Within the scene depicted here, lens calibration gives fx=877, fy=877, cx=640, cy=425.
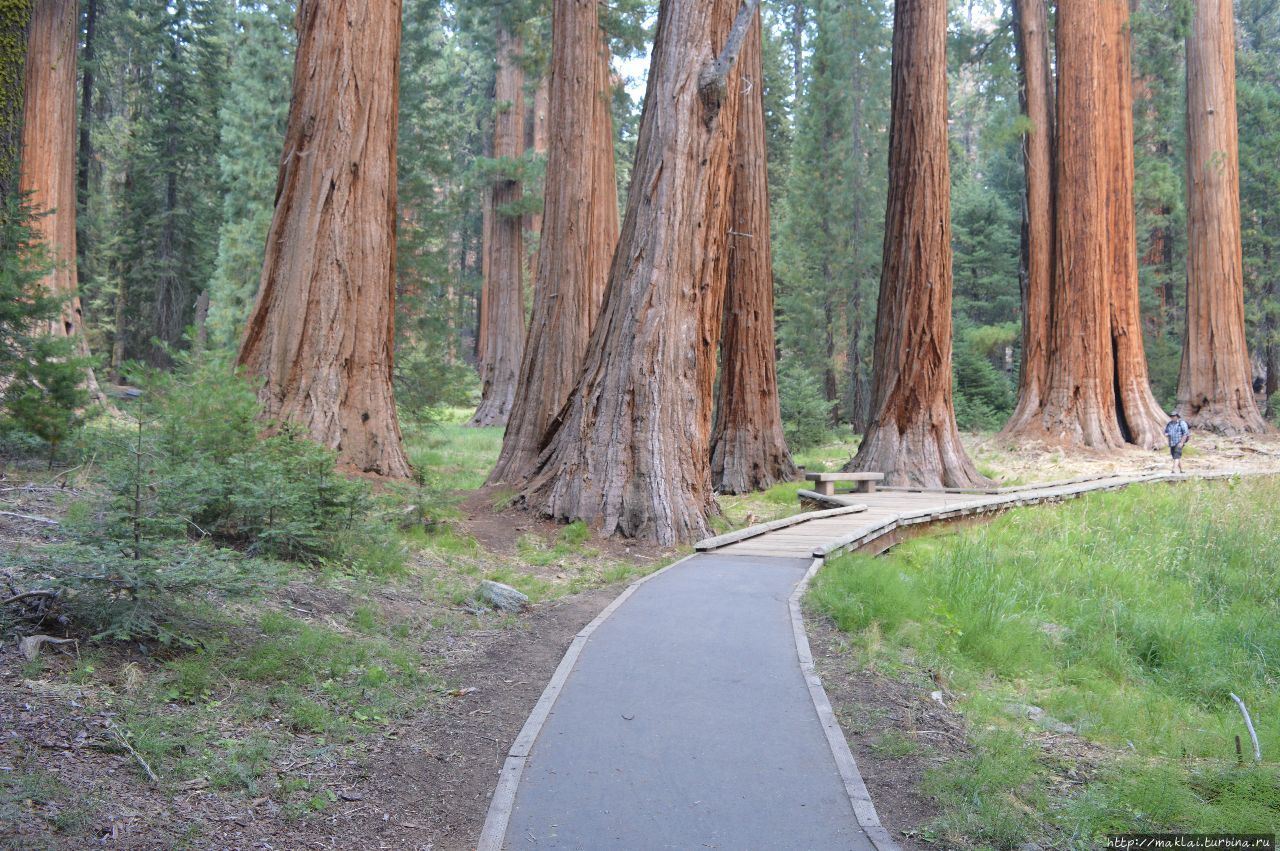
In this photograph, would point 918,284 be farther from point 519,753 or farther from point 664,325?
point 519,753

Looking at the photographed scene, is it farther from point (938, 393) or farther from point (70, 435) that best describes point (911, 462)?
point (70, 435)

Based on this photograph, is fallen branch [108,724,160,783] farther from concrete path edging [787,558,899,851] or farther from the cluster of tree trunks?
the cluster of tree trunks

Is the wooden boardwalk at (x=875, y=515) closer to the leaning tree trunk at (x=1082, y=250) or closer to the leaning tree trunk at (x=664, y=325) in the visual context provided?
the leaning tree trunk at (x=664, y=325)

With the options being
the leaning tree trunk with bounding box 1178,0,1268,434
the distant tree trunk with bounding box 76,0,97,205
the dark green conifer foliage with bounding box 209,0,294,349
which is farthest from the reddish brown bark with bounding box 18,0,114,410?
the leaning tree trunk with bounding box 1178,0,1268,434

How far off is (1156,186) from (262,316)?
27085 millimetres

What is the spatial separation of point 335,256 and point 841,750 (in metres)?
8.08

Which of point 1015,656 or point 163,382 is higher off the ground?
point 163,382

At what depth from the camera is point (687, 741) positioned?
4.66 m

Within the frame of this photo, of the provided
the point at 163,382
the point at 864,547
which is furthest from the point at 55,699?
the point at 864,547

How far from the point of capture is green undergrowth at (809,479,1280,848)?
162 inches

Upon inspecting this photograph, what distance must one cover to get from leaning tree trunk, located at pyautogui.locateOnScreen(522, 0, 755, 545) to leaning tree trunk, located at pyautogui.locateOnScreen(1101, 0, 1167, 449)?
14.2 m

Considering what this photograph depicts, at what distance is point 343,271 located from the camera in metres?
10.2

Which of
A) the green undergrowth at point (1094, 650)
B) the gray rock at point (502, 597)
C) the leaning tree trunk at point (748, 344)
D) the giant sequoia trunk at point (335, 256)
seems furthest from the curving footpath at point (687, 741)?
the leaning tree trunk at point (748, 344)

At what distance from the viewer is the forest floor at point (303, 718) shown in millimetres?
3379
